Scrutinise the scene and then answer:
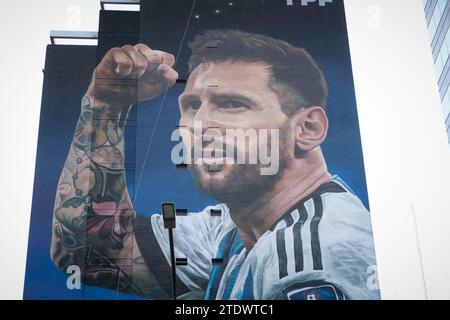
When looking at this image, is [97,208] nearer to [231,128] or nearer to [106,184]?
[106,184]

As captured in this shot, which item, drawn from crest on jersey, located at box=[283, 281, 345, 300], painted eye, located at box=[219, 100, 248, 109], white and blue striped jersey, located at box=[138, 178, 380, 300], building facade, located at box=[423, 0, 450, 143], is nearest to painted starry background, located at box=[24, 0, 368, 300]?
white and blue striped jersey, located at box=[138, 178, 380, 300]

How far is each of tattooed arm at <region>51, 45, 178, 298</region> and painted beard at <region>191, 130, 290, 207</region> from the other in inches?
186

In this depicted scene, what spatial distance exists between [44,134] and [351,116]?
20.5 meters

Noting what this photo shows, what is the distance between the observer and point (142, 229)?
4275cm

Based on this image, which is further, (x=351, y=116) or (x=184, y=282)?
(x=351, y=116)

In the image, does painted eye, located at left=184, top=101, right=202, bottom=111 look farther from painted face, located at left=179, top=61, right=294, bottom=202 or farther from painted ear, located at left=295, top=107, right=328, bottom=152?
painted ear, located at left=295, top=107, right=328, bottom=152

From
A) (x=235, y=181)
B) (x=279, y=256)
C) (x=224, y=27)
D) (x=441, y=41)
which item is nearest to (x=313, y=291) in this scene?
(x=279, y=256)

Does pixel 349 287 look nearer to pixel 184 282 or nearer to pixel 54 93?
pixel 184 282

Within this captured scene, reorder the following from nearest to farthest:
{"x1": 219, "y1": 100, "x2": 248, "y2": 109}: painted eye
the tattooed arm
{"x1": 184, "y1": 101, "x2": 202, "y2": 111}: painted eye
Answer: the tattooed arm → {"x1": 219, "y1": 100, "x2": 248, "y2": 109}: painted eye → {"x1": 184, "y1": 101, "x2": 202, "y2": 111}: painted eye

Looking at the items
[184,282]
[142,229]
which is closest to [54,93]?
[142,229]

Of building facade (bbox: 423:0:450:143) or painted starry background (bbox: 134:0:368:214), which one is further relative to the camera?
building facade (bbox: 423:0:450:143)

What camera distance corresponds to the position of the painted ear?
146ft

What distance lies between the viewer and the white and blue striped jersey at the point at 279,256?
41.1 m
